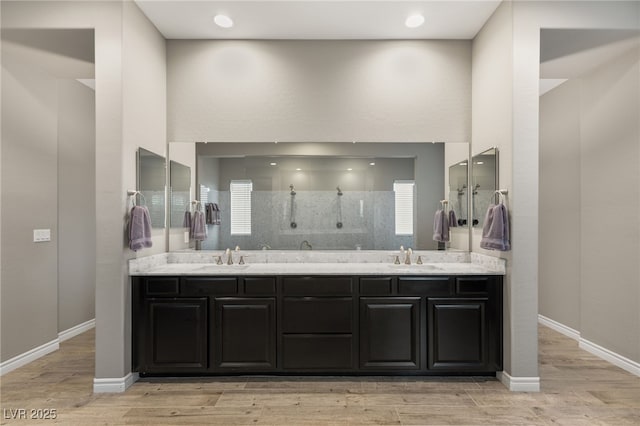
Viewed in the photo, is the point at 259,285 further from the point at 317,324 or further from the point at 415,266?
the point at 415,266

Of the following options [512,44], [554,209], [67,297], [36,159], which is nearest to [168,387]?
[67,297]

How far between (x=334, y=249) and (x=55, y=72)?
328 centimetres

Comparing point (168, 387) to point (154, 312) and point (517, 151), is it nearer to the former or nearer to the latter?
point (154, 312)

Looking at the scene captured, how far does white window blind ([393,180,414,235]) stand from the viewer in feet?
11.4

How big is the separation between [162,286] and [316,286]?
1.24 metres

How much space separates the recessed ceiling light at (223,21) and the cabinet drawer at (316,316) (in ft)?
8.11

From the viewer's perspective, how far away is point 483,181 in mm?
3217

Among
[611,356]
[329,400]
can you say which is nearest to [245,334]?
[329,400]

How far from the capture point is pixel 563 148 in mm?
4117

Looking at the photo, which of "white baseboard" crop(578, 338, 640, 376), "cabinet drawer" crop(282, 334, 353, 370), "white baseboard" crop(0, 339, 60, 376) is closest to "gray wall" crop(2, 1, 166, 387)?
"white baseboard" crop(0, 339, 60, 376)

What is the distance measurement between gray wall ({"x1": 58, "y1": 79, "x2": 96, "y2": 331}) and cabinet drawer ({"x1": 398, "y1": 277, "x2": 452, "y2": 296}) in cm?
357

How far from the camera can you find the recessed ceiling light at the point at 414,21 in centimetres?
311

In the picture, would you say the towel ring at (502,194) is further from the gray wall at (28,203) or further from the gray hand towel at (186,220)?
the gray wall at (28,203)

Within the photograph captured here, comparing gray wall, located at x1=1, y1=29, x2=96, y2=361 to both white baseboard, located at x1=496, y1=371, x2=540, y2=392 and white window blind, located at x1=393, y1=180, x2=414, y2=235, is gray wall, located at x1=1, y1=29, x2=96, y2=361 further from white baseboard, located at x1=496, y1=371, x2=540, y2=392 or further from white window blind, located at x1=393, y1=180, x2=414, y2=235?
white baseboard, located at x1=496, y1=371, x2=540, y2=392
